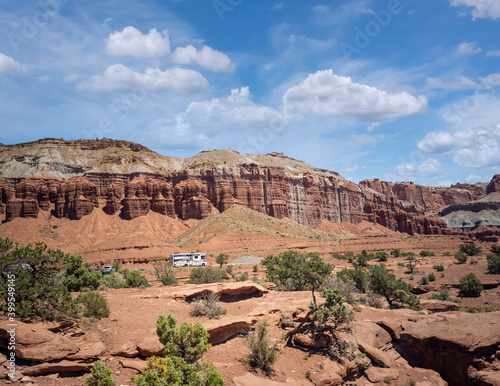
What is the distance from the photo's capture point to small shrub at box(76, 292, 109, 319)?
10.4 meters

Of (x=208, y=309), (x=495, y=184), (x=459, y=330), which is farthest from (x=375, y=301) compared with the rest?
(x=495, y=184)

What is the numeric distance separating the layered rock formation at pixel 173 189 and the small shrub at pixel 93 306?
253ft

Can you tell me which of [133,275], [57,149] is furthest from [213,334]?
[57,149]

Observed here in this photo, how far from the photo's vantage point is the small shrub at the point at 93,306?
10.4m

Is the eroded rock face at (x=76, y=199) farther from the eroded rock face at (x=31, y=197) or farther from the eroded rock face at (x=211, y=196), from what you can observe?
the eroded rock face at (x=31, y=197)

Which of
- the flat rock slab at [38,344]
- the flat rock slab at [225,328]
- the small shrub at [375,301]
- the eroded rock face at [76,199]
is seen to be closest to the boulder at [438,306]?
the small shrub at [375,301]

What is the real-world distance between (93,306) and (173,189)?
84610 mm

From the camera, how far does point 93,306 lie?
10461mm

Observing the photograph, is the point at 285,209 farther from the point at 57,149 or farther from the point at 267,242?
the point at 57,149

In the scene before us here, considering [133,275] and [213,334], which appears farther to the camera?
[133,275]

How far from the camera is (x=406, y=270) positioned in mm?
34812

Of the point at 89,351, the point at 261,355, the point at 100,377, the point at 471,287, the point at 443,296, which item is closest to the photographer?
the point at 100,377

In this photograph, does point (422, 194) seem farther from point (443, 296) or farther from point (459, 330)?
point (459, 330)

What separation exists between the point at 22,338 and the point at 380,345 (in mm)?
11322
